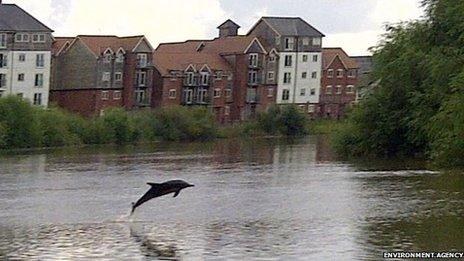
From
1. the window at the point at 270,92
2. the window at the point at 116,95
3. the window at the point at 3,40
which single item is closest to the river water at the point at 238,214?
the window at the point at 3,40

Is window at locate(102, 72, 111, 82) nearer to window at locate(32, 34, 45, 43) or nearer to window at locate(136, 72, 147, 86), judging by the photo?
window at locate(136, 72, 147, 86)

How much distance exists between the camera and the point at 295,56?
11725cm

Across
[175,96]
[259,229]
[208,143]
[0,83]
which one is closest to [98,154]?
[208,143]

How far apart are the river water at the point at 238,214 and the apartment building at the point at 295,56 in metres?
65.8

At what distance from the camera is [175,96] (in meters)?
105

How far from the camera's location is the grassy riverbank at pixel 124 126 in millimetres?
78938

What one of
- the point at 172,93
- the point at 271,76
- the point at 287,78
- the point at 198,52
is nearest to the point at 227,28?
the point at 287,78

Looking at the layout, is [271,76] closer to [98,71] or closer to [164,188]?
[98,71]

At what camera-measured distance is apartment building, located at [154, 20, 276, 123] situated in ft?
347

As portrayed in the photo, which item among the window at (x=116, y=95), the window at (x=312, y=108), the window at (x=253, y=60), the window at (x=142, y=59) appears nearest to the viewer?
the window at (x=142, y=59)

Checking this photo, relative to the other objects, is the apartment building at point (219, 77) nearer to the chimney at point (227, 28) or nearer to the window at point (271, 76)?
the window at point (271, 76)

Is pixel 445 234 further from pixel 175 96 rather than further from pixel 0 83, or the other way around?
pixel 175 96

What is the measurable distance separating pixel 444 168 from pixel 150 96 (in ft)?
209

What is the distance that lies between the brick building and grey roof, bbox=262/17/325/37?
4.66 m
